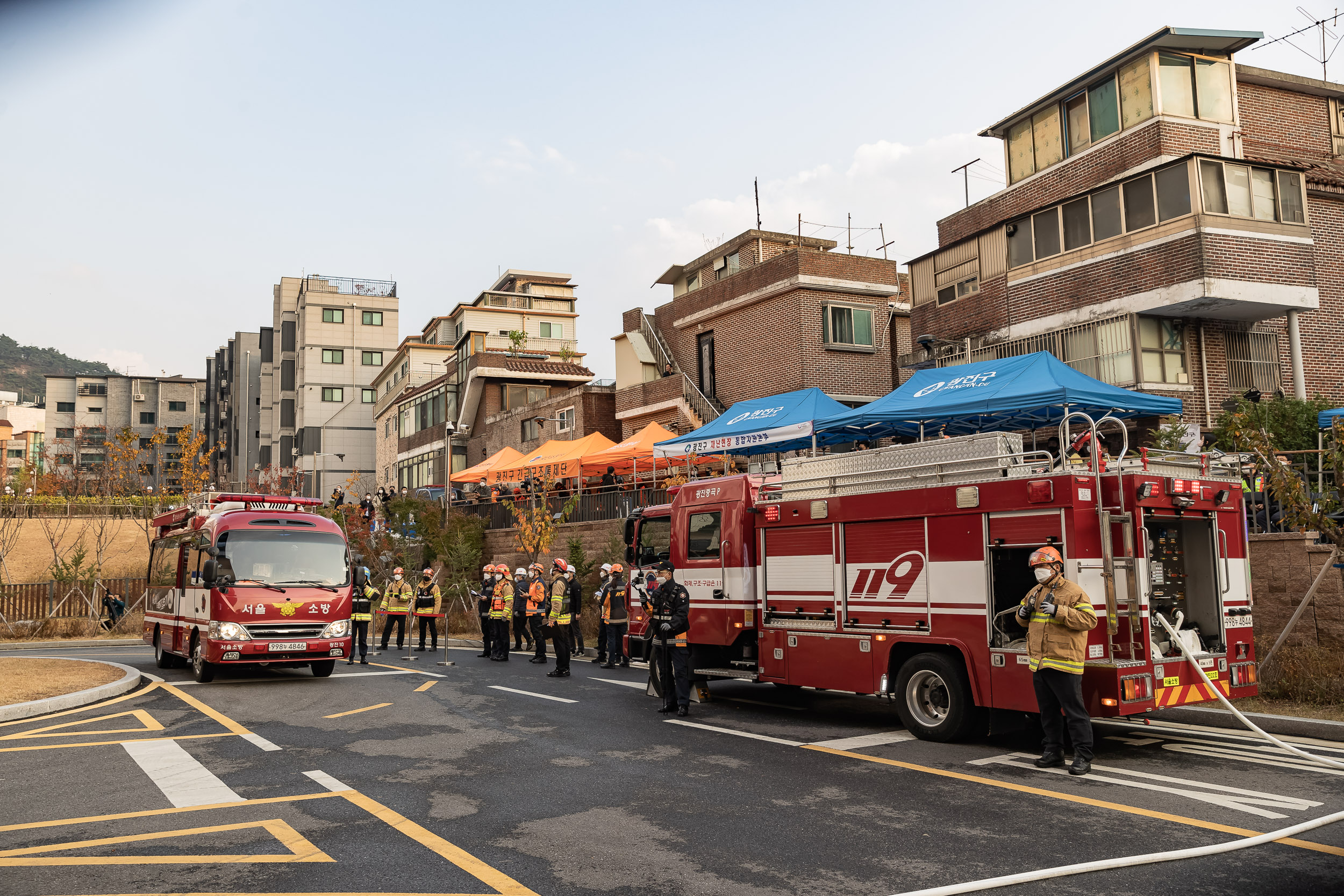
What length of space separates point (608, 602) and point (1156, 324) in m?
13.3

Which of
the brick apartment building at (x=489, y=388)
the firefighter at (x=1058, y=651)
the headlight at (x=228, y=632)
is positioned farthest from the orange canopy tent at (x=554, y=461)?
the firefighter at (x=1058, y=651)

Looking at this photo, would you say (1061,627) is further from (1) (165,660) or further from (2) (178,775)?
(1) (165,660)

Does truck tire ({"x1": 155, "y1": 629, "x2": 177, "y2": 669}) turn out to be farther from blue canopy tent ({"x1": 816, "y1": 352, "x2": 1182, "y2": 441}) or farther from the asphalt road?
blue canopy tent ({"x1": 816, "y1": 352, "x2": 1182, "y2": 441})

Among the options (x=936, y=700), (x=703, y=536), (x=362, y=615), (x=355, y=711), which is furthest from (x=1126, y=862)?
(x=362, y=615)

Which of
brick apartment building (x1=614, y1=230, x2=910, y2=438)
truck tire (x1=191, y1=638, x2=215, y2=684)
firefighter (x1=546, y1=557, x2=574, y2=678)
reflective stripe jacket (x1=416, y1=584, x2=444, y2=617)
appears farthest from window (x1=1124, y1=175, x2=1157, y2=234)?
truck tire (x1=191, y1=638, x2=215, y2=684)

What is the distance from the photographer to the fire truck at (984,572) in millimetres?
8617

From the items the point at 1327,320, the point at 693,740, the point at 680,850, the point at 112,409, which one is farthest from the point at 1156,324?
the point at 112,409

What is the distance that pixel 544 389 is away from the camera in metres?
49.4

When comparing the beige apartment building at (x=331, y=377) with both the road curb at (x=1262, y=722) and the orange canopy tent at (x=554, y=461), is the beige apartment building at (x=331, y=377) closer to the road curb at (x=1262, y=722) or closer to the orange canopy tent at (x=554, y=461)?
the orange canopy tent at (x=554, y=461)

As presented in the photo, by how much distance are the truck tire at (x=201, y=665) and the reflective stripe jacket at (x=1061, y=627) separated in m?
12.2

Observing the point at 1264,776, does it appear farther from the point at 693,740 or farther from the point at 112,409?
the point at 112,409

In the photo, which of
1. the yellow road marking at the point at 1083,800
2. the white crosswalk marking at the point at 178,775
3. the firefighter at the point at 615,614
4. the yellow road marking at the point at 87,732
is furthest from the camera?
the firefighter at the point at 615,614

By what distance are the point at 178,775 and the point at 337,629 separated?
698 centimetres

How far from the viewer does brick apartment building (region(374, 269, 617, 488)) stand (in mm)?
42344
